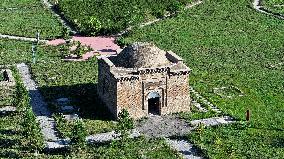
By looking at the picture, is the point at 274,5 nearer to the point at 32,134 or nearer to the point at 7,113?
the point at 7,113

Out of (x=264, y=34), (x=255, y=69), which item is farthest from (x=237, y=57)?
(x=264, y=34)

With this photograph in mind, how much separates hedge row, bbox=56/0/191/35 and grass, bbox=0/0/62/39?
2.11m

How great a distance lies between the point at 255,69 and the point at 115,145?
66.0 ft

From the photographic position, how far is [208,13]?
78000mm

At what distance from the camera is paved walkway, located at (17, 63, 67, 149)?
43.4 meters

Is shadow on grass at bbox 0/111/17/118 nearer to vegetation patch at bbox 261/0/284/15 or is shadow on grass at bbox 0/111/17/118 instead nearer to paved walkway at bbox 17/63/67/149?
paved walkway at bbox 17/63/67/149

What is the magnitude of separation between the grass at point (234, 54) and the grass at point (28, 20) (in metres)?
9.15

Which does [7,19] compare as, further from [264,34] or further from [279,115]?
[279,115]

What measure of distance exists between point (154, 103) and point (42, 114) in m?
8.09

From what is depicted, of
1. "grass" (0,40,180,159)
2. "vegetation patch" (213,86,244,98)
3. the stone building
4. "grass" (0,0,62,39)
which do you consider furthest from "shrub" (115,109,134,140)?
"grass" (0,0,62,39)

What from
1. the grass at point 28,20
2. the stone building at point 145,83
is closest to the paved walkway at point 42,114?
the stone building at point 145,83

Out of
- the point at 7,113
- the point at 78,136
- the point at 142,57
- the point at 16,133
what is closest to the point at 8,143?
the point at 16,133

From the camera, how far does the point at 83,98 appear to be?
168ft

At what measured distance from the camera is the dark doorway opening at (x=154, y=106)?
Answer: 4775cm
